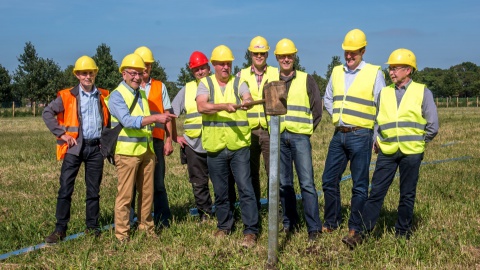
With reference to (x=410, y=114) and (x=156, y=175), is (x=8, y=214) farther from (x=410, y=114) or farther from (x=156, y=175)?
(x=410, y=114)

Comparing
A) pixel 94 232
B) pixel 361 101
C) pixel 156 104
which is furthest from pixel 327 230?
pixel 94 232

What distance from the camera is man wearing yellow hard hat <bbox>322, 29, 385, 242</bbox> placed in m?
6.25

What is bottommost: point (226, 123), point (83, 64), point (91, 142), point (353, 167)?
point (353, 167)

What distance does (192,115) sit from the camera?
24.2 feet

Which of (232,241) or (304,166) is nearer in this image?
(232,241)

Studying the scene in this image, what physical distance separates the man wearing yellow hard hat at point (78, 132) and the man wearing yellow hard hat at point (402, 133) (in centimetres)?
296

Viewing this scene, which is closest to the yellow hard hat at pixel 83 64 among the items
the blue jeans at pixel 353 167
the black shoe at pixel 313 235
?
the blue jeans at pixel 353 167

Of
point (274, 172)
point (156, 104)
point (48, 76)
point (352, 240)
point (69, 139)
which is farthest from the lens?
point (48, 76)

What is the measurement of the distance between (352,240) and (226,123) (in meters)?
1.82

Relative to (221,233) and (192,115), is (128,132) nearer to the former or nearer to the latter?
(192,115)

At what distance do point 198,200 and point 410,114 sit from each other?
9.84 feet

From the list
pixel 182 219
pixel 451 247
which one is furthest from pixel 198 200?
pixel 451 247

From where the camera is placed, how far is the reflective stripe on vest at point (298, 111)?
635 centimetres

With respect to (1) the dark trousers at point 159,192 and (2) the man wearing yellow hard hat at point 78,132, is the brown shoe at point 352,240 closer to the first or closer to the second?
(1) the dark trousers at point 159,192
